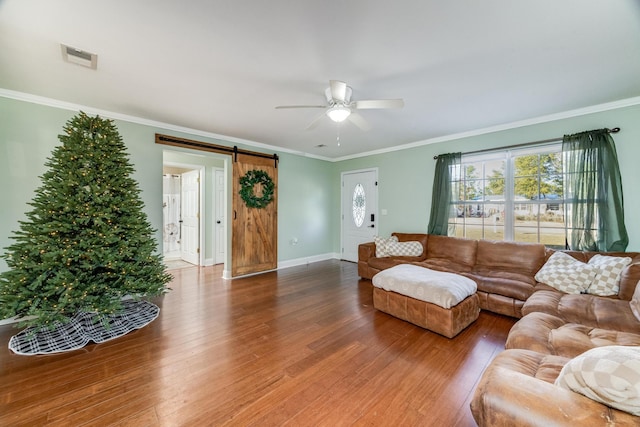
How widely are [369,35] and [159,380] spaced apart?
2.98m

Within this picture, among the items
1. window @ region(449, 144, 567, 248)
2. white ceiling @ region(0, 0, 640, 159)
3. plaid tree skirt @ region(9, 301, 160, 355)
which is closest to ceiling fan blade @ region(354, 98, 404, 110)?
white ceiling @ region(0, 0, 640, 159)

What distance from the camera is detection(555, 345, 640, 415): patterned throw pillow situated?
829 millimetres

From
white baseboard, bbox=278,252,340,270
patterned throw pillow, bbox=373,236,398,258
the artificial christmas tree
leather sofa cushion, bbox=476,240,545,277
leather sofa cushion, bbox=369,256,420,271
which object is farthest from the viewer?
white baseboard, bbox=278,252,340,270

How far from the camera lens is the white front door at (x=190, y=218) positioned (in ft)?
18.4

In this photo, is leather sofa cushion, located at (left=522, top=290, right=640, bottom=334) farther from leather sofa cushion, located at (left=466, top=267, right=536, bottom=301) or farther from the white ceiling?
the white ceiling

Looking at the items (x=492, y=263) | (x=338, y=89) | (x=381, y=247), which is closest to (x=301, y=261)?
(x=381, y=247)

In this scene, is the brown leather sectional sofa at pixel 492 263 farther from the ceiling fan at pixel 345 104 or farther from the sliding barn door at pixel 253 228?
the ceiling fan at pixel 345 104

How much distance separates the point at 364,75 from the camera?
2.34 metres

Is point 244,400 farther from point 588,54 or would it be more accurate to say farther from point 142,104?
point 588,54

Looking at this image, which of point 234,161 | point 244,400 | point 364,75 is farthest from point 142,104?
point 244,400

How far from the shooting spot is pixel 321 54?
203 cm

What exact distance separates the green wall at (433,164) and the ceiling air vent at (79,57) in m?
4.52

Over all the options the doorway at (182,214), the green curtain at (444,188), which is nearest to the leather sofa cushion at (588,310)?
the green curtain at (444,188)

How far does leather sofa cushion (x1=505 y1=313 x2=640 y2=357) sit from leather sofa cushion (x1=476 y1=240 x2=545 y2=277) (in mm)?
1619
